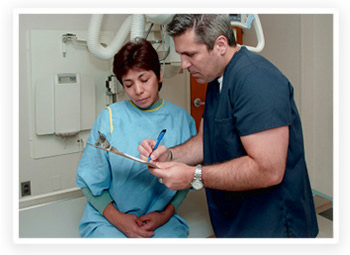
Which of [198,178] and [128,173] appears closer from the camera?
[198,178]

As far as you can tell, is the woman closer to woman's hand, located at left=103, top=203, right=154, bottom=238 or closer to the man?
woman's hand, located at left=103, top=203, right=154, bottom=238

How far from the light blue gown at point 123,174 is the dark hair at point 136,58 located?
6.3 inches

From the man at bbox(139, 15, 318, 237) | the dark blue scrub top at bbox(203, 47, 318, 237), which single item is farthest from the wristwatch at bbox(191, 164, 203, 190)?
the dark blue scrub top at bbox(203, 47, 318, 237)

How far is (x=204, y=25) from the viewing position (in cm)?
104

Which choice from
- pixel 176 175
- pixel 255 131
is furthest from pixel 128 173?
pixel 255 131

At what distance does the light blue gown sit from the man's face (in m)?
0.30

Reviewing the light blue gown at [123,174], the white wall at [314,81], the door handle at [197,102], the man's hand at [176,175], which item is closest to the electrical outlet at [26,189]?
the light blue gown at [123,174]

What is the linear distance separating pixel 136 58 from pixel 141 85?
0.10 metres

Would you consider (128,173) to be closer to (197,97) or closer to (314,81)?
(197,97)

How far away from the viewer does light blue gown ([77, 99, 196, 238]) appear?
1246 millimetres

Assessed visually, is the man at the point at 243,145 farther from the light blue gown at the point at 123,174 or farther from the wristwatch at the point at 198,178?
the light blue gown at the point at 123,174

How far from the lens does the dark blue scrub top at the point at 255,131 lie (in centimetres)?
95
